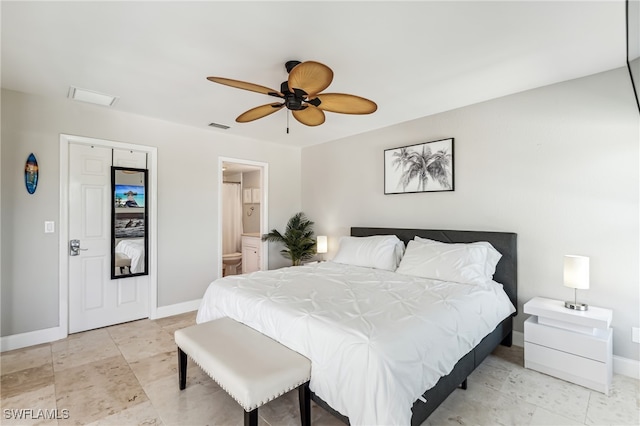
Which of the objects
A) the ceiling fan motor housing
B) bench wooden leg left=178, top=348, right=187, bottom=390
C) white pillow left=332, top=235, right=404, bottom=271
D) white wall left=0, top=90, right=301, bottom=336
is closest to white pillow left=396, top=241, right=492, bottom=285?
white pillow left=332, top=235, right=404, bottom=271

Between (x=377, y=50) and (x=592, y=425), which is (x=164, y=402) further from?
(x=377, y=50)

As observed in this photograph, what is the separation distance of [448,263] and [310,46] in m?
2.27

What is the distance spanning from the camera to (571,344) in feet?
7.69

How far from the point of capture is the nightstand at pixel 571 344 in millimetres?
2230

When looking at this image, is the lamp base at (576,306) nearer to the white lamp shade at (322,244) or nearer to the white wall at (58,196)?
the white lamp shade at (322,244)

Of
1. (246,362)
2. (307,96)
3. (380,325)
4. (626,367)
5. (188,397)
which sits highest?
(307,96)

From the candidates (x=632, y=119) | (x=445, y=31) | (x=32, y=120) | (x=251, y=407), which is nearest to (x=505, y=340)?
(x=632, y=119)

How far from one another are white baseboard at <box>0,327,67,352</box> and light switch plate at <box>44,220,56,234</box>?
102 centimetres

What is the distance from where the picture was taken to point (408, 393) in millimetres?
1532

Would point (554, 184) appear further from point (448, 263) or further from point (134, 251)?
point (134, 251)

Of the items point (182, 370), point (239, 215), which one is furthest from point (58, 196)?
point (239, 215)

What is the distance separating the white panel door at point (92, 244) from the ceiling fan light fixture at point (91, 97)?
0.54 metres

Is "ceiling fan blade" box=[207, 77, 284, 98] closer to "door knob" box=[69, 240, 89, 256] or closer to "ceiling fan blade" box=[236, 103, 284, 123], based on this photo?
"ceiling fan blade" box=[236, 103, 284, 123]

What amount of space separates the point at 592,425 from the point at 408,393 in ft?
4.41
